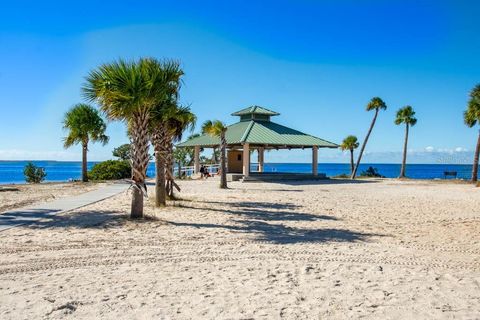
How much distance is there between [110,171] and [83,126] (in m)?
6.45

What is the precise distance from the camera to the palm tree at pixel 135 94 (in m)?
10.8

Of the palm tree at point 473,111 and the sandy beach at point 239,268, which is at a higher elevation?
the palm tree at point 473,111

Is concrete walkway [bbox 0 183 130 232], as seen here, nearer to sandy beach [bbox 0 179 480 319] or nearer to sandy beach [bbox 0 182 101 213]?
sandy beach [bbox 0 179 480 319]

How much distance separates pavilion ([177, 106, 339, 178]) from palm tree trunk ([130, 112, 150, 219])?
18.8 metres

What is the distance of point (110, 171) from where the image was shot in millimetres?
35125

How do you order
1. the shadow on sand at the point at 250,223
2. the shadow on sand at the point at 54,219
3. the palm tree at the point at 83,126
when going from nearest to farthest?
1. the shadow on sand at the point at 250,223
2. the shadow on sand at the point at 54,219
3. the palm tree at the point at 83,126

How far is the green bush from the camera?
34969 mm

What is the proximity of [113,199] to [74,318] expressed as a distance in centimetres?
1240

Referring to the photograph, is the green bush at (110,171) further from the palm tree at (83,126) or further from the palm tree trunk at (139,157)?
the palm tree trunk at (139,157)

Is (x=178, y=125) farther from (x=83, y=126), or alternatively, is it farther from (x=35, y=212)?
(x=83, y=126)

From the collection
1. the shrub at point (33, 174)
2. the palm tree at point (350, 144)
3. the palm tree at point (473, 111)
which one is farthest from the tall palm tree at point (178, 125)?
the palm tree at point (350, 144)

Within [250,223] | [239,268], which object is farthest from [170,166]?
[239,268]

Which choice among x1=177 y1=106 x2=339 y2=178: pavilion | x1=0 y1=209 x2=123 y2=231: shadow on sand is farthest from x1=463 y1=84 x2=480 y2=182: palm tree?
x1=0 y1=209 x2=123 y2=231: shadow on sand

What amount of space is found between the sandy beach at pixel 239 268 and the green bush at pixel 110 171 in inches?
937
